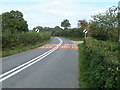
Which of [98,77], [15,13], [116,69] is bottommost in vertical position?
[98,77]

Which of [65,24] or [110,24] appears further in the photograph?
[65,24]

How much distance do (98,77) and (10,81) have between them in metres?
3.75

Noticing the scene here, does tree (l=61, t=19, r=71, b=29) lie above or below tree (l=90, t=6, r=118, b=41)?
above

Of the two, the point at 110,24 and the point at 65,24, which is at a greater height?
the point at 65,24

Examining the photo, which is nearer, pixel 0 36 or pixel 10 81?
pixel 10 81

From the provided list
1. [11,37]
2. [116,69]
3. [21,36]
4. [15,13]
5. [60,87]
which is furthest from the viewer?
[15,13]

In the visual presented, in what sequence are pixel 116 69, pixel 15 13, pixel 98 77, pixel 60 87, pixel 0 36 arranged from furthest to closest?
pixel 15 13 → pixel 0 36 → pixel 60 87 → pixel 98 77 → pixel 116 69

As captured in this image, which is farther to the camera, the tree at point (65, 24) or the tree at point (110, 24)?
the tree at point (65, 24)

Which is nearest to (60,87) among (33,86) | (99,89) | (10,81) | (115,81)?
(33,86)

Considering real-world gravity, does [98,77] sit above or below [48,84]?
above

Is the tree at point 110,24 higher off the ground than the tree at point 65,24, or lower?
lower

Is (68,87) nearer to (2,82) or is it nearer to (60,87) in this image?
(60,87)

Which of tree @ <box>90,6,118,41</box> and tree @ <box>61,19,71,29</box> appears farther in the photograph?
tree @ <box>61,19,71,29</box>

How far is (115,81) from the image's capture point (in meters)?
4.69
